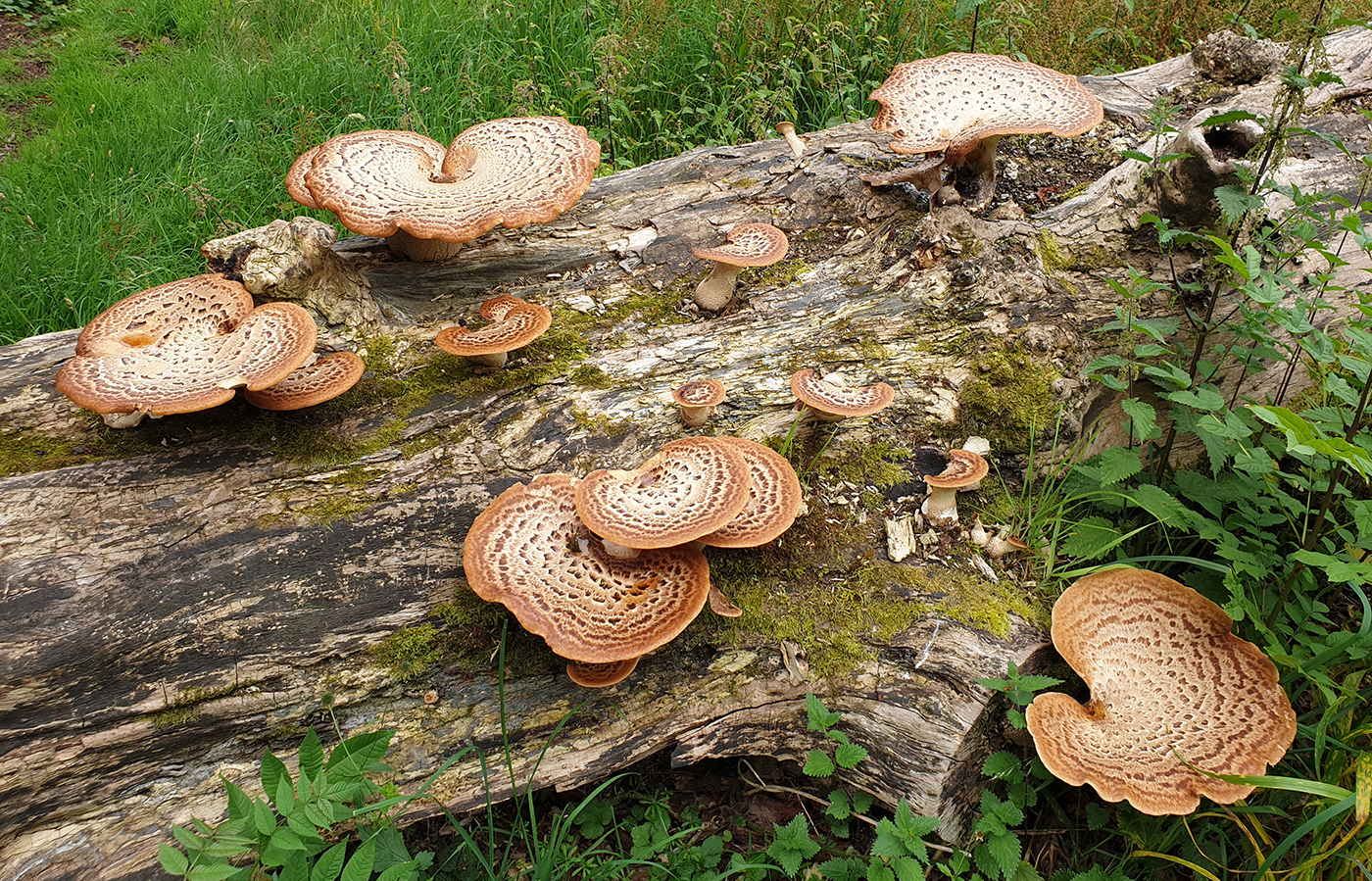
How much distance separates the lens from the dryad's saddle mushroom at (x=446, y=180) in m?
4.06

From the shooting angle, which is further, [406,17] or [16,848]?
[406,17]

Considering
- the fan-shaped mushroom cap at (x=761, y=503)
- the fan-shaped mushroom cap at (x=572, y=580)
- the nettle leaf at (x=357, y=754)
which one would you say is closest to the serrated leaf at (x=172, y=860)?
the nettle leaf at (x=357, y=754)

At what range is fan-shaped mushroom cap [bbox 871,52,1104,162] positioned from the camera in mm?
4492

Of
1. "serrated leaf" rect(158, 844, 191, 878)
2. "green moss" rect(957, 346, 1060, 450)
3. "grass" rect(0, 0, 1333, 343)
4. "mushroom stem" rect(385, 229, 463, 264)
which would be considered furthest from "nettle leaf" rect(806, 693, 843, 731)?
Result: "grass" rect(0, 0, 1333, 343)

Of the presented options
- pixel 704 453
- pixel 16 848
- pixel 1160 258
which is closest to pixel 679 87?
pixel 1160 258

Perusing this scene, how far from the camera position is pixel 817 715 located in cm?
331

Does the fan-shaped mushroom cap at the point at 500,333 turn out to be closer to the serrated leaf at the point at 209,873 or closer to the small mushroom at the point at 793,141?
the serrated leaf at the point at 209,873

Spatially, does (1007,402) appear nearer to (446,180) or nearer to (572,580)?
(572,580)

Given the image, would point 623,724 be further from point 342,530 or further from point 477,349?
point 477,349

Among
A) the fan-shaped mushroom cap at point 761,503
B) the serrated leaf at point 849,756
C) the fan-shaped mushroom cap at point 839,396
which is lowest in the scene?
the serrated leaf at point 849,756

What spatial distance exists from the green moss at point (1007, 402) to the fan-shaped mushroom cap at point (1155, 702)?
38.1 inches

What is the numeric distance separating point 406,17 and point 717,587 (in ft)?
24.0

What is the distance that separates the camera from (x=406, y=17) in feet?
26.3

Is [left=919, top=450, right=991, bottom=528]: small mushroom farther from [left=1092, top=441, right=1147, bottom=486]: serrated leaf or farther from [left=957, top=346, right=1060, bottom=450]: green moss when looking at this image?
[left=1092, top=441, right=1147, bottom=486]: serrated leaf
